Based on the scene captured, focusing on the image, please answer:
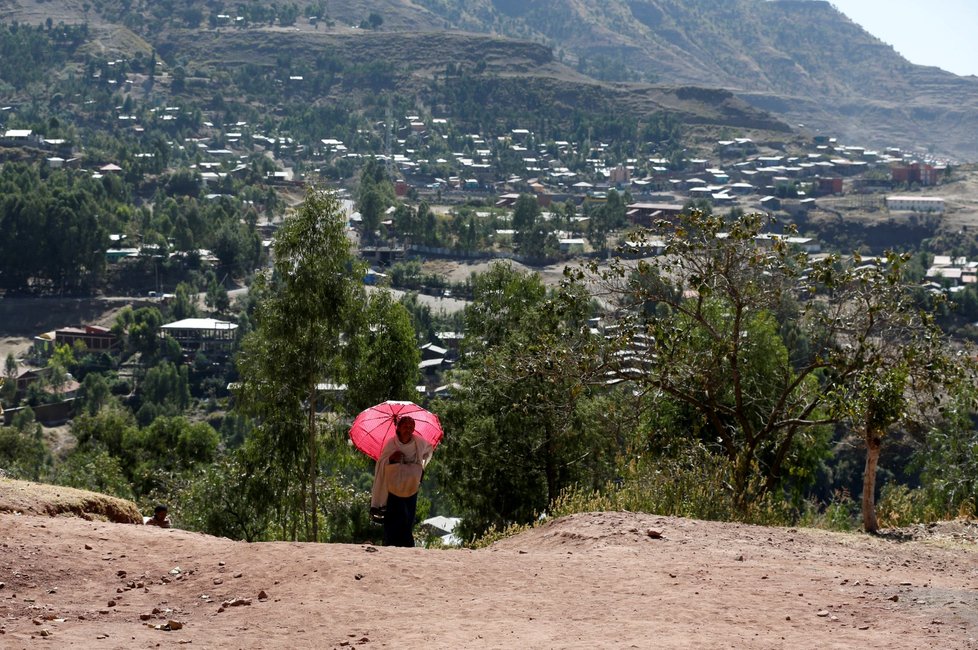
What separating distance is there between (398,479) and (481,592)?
2.20 metres

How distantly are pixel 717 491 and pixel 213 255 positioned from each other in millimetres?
71143

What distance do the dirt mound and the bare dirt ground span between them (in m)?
0.66

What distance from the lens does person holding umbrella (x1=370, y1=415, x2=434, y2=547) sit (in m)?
8.70

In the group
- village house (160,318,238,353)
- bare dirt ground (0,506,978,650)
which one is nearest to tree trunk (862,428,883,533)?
bare dirt ground (0,506,978,650)

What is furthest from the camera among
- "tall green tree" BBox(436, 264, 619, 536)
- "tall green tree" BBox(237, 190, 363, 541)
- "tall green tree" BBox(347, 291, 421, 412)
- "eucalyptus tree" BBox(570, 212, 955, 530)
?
"tall green tree" BBox(347, 291, 421, 412)

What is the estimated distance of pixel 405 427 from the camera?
28.4 feet

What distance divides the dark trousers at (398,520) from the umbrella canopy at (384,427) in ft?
1.50

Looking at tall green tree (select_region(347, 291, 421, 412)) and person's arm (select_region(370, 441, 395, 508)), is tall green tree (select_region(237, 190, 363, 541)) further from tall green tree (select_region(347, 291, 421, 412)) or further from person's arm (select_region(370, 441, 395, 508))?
person's arm (select_region(370, 441, 395, 508))

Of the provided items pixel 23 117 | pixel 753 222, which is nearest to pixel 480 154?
pixel 23 117

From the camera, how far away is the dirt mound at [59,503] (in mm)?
8695

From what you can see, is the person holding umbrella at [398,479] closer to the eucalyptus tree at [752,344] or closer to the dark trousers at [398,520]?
the dark trousers at [398,520]

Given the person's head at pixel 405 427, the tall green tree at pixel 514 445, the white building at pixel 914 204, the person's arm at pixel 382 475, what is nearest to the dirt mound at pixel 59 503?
the person's arm at pixel 382 475

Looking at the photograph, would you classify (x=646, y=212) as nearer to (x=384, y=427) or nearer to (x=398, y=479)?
(x=384, y=427)

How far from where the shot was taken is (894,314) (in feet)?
36.5
